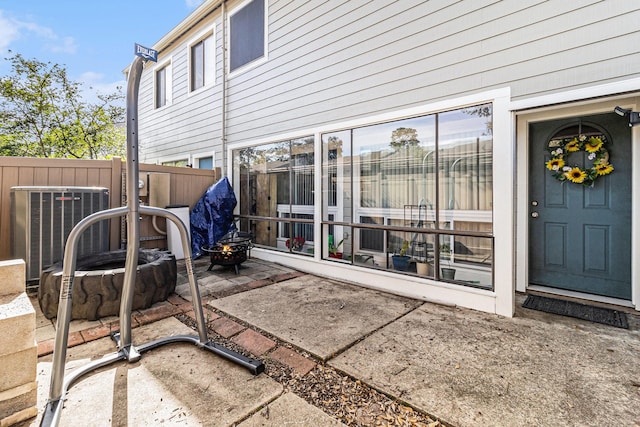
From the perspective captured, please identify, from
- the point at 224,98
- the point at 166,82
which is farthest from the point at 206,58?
the point at 166,82

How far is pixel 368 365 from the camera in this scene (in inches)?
77.8

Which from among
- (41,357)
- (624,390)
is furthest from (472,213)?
(41,357)

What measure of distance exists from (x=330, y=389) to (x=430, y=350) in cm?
86

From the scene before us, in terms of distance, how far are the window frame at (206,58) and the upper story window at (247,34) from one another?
0.68 meters

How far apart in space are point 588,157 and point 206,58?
7083 millimetres

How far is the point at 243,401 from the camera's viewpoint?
162 cm

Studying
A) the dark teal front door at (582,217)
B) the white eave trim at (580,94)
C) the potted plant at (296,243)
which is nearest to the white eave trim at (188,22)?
the potted plant at (296,243)

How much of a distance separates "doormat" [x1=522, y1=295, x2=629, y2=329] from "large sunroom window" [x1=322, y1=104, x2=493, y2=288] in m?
0.65

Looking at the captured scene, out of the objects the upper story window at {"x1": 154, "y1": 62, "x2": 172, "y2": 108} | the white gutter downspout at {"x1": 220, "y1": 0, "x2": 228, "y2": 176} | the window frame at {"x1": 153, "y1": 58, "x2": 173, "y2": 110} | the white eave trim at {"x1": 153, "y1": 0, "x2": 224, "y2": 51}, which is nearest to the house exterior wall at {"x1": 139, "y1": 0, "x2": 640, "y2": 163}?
the white gutter downspout at {"x1": 220, "y1": 0, "x2": 228, "y2": 176}

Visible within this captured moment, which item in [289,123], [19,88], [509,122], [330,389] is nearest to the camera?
[330,389]

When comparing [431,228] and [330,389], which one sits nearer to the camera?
[330,389]

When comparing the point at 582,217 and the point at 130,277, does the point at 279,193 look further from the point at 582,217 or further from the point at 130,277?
the point at 582,217

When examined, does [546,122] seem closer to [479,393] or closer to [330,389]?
[479,393]

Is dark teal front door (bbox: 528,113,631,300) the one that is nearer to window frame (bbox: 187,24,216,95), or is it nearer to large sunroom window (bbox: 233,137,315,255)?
large sunroom window (bbox: 233,137,315,255)
